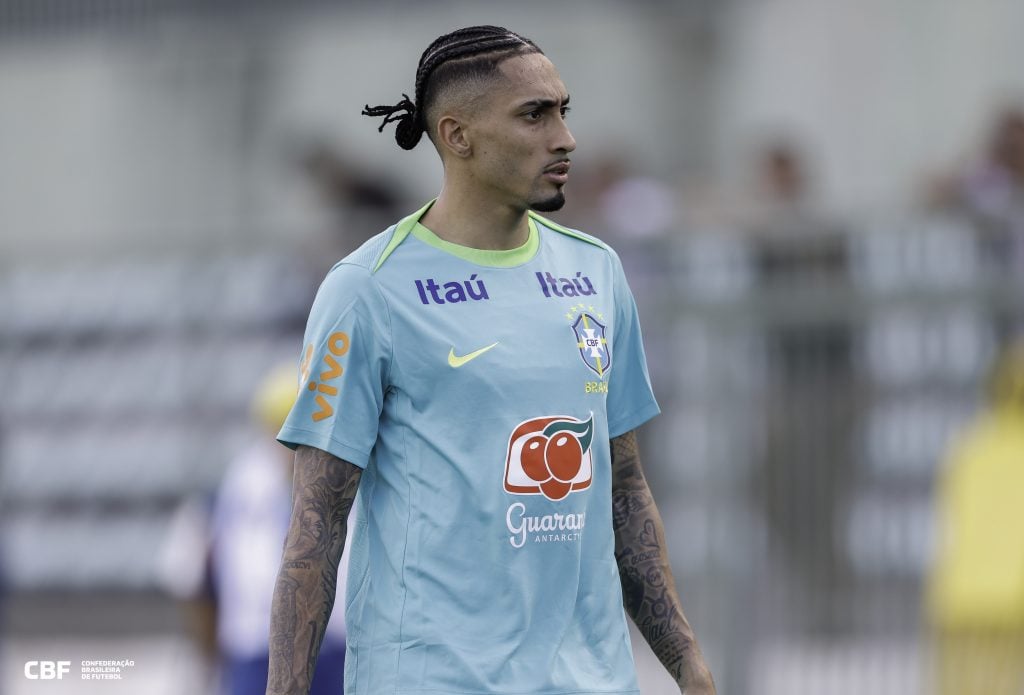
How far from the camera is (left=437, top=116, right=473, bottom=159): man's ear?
440 cm

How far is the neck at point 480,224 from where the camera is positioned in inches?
172

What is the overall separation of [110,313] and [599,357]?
340 inches

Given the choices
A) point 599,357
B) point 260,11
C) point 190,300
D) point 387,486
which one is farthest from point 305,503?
point 260,11

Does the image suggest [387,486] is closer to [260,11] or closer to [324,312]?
[324,312]

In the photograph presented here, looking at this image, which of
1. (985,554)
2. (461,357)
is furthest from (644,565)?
(985,554)

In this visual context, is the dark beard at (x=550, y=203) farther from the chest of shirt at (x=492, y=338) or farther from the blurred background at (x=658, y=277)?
the blurred background at (x=658, y=277)

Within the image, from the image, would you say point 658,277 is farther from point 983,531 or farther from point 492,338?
point 492,338

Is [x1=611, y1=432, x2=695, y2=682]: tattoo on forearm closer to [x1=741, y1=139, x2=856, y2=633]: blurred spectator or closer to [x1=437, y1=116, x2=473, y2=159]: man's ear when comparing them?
[x1=437, y1=116, x2=473, y2=159]: man's ear

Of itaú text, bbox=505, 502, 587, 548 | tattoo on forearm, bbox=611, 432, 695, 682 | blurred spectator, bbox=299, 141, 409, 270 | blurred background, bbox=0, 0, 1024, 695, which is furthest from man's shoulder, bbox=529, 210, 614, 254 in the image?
blurred spectator, bbox=299, 141, 409, 270

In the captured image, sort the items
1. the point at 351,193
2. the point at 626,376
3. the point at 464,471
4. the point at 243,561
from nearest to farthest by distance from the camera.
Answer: the point at 464,471
the point at 626,376
the point at 243,561
the point at 351,193

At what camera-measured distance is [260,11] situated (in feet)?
53.9

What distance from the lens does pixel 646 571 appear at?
177 inches

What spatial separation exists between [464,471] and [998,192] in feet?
22.7

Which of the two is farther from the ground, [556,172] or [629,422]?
[556,172]
